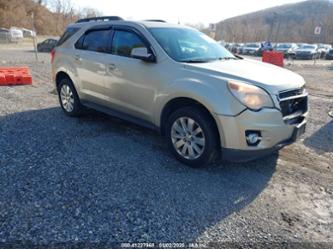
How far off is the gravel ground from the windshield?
145cm

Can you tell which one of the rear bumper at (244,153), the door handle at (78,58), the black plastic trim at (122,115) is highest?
the door handle at (78,58)

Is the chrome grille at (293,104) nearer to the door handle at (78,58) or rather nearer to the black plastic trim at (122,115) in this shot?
the black plastic trim at (122,115)

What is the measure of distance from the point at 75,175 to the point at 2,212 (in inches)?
35.3

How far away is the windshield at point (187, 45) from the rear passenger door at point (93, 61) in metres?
1.06

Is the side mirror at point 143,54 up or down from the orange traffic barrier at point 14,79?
up

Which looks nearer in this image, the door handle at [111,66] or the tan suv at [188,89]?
the tan suv at [188,89]

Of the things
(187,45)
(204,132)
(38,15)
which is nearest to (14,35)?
(38,15)

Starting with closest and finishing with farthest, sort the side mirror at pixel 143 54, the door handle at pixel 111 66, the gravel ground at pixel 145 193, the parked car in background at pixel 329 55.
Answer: the gravel ground at pixel 145 193 → the side mirror at pixel 143 54 → the door handle at pixel 111 66 → the parked car in background at pixel 329 55

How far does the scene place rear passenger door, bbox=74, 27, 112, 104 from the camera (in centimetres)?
475

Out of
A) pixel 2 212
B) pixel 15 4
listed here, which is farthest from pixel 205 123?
pixel 15 4

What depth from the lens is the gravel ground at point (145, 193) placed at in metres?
2.55

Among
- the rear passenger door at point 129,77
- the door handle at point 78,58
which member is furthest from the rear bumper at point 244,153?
the door handle at point 78,58

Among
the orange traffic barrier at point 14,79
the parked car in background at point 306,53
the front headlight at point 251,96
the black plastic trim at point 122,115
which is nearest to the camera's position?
the front headlight at point 251,96

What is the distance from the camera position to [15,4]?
204 ft
